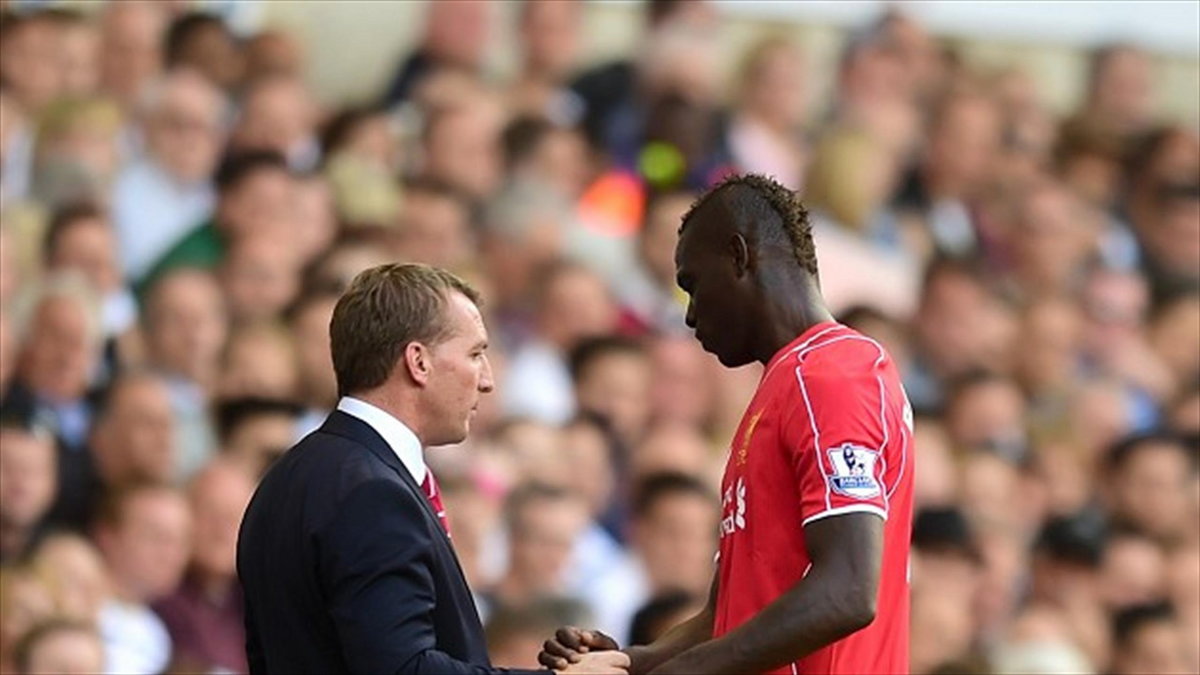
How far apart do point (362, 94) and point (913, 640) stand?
9.41 ft

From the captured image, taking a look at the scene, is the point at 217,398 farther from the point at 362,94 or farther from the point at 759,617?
the point at 759,617

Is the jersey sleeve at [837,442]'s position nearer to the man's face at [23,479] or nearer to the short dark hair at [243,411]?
the man's face at [23,479]

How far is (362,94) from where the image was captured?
379 inches

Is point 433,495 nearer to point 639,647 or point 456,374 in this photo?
point 456,374

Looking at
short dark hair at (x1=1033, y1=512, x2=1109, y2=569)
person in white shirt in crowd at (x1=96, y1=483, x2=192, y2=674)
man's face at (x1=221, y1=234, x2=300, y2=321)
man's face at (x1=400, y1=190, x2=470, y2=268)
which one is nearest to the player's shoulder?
person in white shirt in crowd at (x1=96, y1=483, x2=192, y2=674)

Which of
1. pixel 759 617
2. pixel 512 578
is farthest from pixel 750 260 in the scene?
pixel 512 578

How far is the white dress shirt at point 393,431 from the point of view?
14.9 ft

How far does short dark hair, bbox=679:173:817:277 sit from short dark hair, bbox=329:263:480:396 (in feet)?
1.77

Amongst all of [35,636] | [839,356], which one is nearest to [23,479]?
[35,636]

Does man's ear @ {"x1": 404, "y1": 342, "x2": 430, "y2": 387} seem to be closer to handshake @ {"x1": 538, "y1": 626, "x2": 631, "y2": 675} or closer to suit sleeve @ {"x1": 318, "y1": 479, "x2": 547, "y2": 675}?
suit sleeve @ {"x1": 318, "y1": 479, "x2": 547, "y2": 675}

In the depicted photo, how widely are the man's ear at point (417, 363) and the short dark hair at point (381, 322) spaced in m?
0.01

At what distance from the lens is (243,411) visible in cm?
787

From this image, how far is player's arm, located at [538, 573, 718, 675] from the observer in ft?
15.8

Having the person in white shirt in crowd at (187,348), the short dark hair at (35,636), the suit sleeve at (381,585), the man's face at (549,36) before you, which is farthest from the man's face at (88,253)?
the suit sleeve at (381,585)
